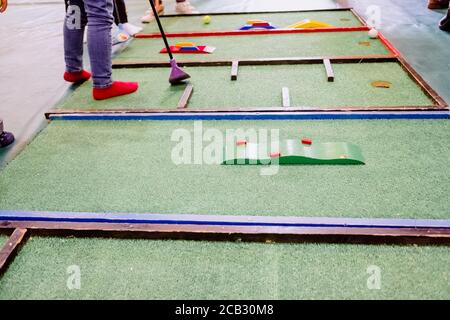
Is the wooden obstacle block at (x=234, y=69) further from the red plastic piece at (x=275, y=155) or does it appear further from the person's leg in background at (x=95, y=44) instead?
the red plastic piece at (x=275, y=155)

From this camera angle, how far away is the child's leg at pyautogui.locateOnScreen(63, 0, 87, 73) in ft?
8.00

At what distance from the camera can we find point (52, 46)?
389cm

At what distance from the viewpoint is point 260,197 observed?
158cm

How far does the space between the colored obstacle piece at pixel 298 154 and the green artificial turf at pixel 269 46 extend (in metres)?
1.51

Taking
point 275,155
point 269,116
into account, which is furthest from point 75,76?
point 275,155

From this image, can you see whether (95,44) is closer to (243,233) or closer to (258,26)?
(243,233)

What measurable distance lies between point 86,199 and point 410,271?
1.34 m

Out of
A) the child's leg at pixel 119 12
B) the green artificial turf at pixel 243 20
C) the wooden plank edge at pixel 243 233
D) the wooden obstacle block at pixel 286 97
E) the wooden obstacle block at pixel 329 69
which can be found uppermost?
the child's leg at pixel 119 12

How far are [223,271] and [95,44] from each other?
1741mm

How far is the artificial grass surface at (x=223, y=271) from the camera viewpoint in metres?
1.18

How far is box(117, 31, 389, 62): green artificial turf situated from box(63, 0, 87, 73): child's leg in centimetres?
63

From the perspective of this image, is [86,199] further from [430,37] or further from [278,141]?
[430,37]

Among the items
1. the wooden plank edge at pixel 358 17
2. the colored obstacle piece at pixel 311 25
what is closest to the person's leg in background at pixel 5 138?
the colored obstacle piece at pixel 311 25

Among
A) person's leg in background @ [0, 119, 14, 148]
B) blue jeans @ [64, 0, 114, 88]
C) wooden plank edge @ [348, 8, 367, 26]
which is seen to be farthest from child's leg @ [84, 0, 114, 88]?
wooden plank edge @ [348, 8, 367, 26]
